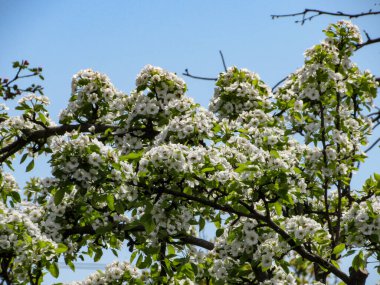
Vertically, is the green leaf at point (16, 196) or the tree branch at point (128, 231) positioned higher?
the green leaf at point (16, 196)

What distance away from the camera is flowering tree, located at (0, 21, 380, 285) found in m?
5.36

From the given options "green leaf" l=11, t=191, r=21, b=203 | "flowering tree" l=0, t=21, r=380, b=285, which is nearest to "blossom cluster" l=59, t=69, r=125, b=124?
"flowering tree" l=0, t=21, r=380, b=285

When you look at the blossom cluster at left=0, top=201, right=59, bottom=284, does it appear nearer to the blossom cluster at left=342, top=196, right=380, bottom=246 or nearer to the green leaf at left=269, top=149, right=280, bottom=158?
the green leaf at left=269, top=149, right=280, bottom=158

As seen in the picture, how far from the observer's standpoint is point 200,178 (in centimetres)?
545

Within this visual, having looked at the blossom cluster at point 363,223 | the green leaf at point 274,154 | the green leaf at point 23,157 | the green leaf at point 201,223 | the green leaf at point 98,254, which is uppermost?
the green leaf at point 23,157

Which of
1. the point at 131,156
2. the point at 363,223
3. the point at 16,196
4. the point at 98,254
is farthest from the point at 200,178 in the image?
the point at 16,196

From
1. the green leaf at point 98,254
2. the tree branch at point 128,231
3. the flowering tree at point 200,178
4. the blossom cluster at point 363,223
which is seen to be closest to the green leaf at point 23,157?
the flowering tree at point 200,178

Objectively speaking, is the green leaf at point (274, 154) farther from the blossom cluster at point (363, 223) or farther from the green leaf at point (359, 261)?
the green leaf at point (359, 261)

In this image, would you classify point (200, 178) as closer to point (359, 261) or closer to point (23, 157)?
point (359, 261)

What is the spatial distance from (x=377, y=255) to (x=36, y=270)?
295cm

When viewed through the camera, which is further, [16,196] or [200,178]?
[16,196]

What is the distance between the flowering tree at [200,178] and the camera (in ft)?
17.6

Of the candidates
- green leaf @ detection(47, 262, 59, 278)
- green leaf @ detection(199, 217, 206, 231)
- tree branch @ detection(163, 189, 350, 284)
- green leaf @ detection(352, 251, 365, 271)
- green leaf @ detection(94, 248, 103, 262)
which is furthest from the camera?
green leaf @ detection(94, 248, 103, 262)

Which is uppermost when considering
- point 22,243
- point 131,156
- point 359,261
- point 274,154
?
point 131,156
